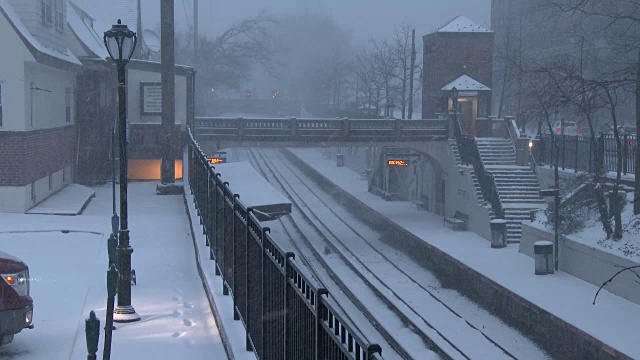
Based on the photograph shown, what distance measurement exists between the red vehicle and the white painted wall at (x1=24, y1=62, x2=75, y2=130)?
46.9 feet

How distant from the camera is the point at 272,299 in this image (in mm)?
7016

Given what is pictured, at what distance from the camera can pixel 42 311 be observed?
11719 millimetres

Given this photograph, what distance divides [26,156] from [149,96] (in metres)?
10.7

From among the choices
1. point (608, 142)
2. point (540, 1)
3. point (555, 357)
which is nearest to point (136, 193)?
point (555, 357)

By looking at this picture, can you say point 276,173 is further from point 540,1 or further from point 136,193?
point 136,193

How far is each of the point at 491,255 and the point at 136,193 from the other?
42.0 feet

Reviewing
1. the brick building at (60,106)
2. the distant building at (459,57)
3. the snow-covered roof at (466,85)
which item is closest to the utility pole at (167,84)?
the brick building at (60,106)

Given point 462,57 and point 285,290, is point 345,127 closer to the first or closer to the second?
point 462,57

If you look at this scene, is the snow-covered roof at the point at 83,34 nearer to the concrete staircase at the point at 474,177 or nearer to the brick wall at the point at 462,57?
the concrete staircase at the point at 474,177

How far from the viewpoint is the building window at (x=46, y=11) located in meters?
26.0

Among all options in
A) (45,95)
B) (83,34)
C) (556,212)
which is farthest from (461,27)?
(45,95)

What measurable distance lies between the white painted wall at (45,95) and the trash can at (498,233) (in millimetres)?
16218

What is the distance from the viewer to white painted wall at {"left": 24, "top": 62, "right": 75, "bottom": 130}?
23609mm

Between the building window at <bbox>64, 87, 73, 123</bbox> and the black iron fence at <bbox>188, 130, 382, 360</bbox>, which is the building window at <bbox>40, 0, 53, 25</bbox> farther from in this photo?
the black iron fence at <bbox>188, 130, 382, 360</bbox>
